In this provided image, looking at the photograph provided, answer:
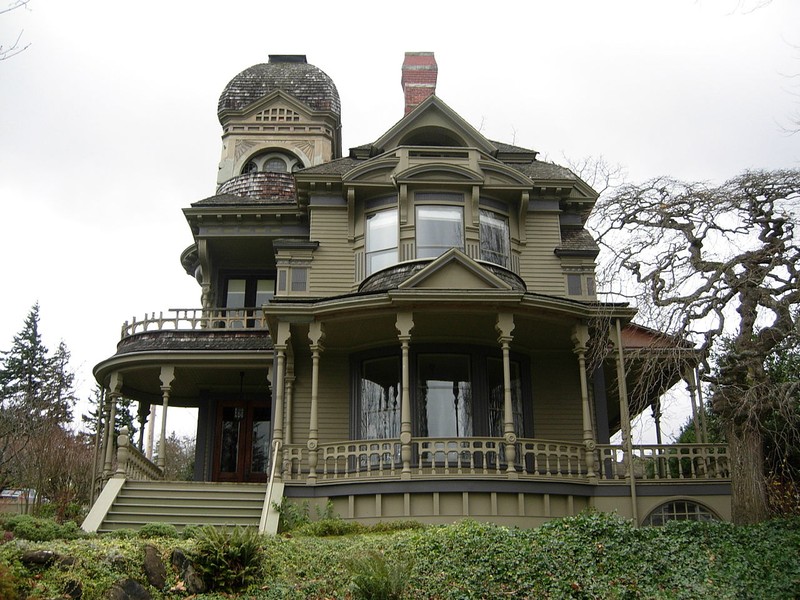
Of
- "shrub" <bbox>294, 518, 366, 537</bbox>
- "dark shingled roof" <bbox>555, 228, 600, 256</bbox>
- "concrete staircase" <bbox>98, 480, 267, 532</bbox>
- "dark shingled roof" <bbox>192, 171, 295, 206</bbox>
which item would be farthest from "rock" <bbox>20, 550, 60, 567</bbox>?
"dark shingled roof" <bbox>192, 171, 295, 206</bbox>

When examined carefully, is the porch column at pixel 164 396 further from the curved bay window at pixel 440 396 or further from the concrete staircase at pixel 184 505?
the curved bay window at pixel 440 396

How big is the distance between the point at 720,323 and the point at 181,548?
9132mm

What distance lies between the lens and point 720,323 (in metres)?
14.3

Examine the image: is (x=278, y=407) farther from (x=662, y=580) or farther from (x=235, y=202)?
(x=662, y=580)

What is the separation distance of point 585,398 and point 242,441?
10116 mm

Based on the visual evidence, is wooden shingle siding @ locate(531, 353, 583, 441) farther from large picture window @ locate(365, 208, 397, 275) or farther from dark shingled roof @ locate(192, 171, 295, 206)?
dark shingled roof @ locate(192, 171, 295, 206)

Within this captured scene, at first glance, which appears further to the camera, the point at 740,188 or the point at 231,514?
the point at 231,514

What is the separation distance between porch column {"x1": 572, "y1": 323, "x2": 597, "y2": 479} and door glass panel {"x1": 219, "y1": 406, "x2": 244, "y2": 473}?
32.8ft

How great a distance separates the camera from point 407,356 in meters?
17.3

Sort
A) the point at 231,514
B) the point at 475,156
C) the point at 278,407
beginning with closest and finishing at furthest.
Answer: the point at 231,514
the point at 278,407
the point at 475,156

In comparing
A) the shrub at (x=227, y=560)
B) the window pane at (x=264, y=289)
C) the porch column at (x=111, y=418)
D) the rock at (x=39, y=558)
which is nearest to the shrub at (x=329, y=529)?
the shrub at (x=227, y=560)

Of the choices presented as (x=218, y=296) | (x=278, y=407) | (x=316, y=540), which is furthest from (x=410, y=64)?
(x=316, y=540)

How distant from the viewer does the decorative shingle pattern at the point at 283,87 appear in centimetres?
2775

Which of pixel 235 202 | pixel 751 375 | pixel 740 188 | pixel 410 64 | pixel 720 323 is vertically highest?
pixel 410 64
